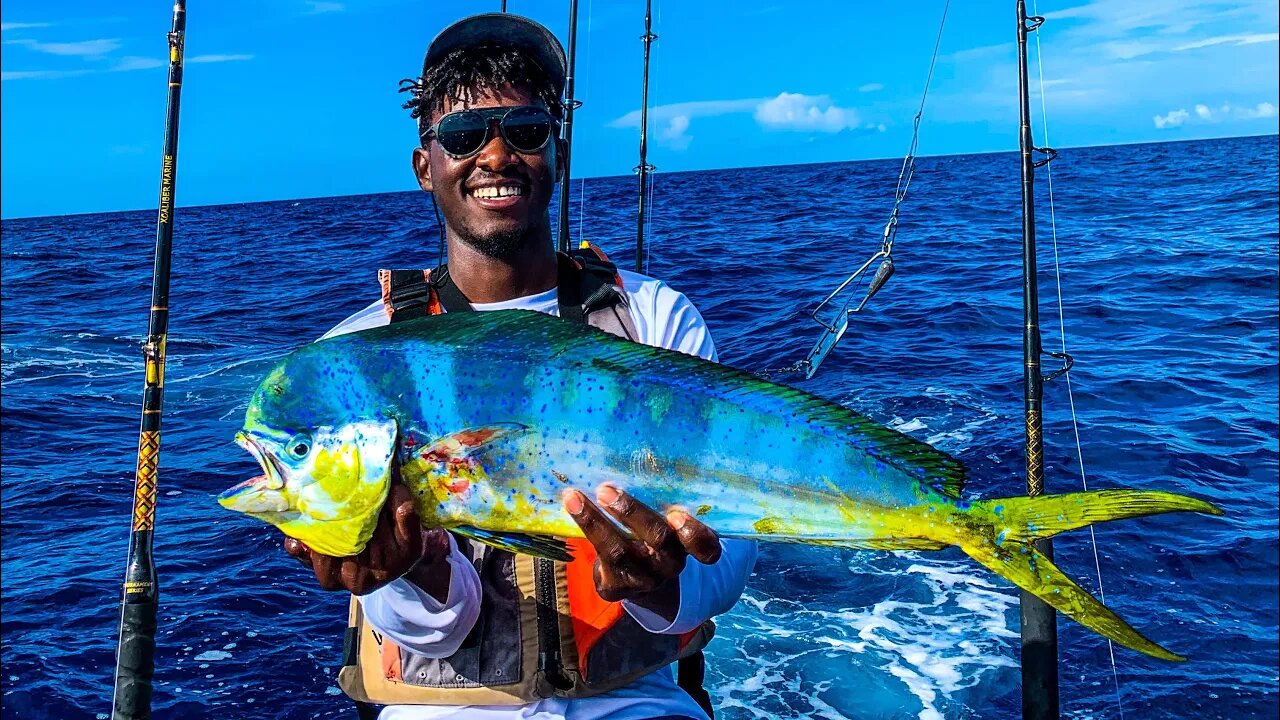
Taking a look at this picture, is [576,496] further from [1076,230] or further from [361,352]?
[1076,230]

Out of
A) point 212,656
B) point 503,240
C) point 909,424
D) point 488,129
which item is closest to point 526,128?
point 488,129

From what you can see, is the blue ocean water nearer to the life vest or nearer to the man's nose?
the life vest

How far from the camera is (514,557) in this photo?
2.71 meters

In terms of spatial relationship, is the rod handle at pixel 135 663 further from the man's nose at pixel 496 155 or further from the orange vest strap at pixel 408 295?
the man's nose at pixel 496 155

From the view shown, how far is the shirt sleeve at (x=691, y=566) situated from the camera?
2467 mm

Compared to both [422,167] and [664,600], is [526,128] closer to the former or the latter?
[422,167]

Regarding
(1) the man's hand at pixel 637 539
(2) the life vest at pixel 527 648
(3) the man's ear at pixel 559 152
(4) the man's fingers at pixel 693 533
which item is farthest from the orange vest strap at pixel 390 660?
(3) the man's ear at pixel 559 152

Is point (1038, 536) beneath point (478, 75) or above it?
beneath

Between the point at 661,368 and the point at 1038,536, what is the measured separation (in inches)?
33.4

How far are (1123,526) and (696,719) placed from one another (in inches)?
236

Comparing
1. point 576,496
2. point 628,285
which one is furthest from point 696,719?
point 628,285

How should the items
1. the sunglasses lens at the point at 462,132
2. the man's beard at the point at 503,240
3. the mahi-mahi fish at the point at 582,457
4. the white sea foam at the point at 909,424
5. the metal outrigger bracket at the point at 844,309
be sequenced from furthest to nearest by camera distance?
the white sea foam at the point at 909,424 → the metal outrigger bracket at the point at 844,309 → the man's beard at the point at 503,240 → the sunglasses lens at the point at 462,132 → the mahi-mahi fish at the point at 582,457

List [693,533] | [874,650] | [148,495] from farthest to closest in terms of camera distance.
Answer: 1. [874,650]
2. [148,495]
3. [693,533]

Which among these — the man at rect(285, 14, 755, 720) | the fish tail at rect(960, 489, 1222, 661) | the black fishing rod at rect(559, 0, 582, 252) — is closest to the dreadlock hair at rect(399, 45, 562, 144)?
the man at rect(285, 14, 755, 720)
